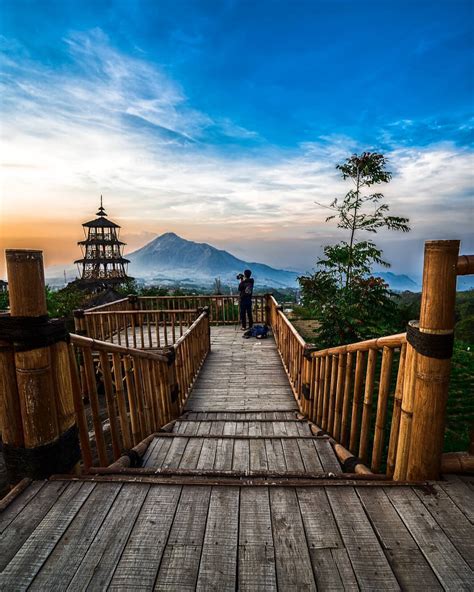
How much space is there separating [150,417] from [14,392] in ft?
5.82

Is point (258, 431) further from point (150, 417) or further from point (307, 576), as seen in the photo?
point (307, 576)

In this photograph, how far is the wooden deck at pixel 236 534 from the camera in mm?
1160

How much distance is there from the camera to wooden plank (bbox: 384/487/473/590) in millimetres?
1155

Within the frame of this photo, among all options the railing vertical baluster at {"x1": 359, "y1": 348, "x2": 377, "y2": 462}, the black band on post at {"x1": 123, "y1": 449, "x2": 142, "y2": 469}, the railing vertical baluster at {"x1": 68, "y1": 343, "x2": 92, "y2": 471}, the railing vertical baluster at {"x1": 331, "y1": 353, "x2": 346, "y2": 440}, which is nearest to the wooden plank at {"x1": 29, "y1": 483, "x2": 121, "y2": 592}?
the railing vertical baluster at {"x1": 68, "y1": 343, "x2": 92, "y2": 471}

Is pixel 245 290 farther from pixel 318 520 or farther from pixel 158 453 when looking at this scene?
pixel 318 520

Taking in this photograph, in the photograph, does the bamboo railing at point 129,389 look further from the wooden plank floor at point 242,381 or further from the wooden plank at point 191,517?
the wooden plank at point 191,517

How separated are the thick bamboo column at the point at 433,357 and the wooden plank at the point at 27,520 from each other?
75.9 inches

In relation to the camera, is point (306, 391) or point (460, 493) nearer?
point (460, 493)

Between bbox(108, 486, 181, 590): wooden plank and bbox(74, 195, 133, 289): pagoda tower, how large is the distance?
35273 mm

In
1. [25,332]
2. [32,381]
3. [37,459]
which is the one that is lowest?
[37,459]

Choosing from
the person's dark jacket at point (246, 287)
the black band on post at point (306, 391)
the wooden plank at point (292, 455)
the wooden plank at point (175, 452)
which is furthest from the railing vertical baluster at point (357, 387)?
the person's dark jacket at point (246, 287)

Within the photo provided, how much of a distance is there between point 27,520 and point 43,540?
0.18m

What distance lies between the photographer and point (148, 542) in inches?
52.3

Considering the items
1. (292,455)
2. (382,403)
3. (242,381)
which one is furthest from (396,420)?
(242,381)
